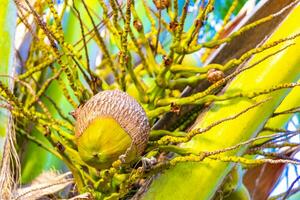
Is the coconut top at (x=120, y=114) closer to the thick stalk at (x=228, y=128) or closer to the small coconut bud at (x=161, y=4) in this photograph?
the thick stalk at (x=228, y=128)

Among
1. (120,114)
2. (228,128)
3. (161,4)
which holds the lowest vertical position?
(228,128)

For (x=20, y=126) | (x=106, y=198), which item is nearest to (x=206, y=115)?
(x=106, y=198)

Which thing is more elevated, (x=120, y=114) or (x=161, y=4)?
(x=161, y=4)

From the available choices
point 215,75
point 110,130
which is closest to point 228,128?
point 215,75

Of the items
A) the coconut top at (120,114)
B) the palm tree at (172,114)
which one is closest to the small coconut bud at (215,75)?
the palm tree at (172,114)

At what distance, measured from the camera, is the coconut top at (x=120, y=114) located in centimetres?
85

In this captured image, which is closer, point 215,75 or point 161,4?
point 215,75

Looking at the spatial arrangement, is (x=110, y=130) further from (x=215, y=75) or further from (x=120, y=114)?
(x=215, y=75)

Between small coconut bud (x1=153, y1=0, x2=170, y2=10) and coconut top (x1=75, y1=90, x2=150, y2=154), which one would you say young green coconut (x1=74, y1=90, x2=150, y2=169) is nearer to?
coconut top (x1=75, y1=90, x2=150, y2=154)

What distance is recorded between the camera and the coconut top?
850 mm

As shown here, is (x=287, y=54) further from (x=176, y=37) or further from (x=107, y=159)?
(x=107, y=159)

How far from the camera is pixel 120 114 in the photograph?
33.4 inches

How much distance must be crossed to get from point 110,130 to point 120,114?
0.10 ft

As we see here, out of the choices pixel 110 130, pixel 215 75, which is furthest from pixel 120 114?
pixel 215 75
